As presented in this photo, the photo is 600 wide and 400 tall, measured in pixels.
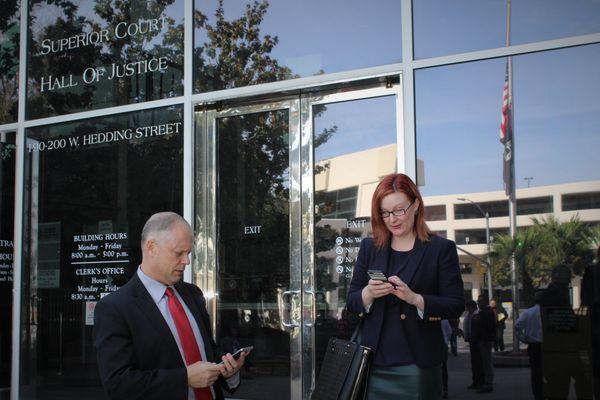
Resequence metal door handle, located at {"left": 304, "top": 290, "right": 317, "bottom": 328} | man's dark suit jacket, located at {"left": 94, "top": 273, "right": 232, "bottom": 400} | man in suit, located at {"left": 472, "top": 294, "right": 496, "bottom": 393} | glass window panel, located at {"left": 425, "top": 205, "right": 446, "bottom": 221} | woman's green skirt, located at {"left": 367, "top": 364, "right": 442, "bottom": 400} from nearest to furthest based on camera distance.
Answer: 1. man's dark suit jacket, located at {"left": 94, "top": 273, "right": 232, "bottom": 400}
2. woman's green skirt, located at {"left": 367, "top": 364, "right": 442, "bottom": 400}
3. man in suit, located at {"left": 472, "top": 294, "right": 496, "bottom": 393}
4. glass window panel, located at {"left": 425, "top": 205, "right": 446, "bottom": 221}
5. metal door handle, located at {"left": 304, "top": 290, "right": 317, "bottom": 328}

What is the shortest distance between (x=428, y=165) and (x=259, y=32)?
6.42ft

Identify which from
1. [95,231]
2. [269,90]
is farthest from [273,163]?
[95,231]

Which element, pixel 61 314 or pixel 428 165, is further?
pixel 61 314

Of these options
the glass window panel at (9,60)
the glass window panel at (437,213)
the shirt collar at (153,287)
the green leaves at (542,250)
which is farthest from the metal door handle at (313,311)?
the glass window panel at (9,60)

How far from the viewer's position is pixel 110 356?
2.63m

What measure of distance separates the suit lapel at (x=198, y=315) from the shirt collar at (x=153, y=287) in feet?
0.59

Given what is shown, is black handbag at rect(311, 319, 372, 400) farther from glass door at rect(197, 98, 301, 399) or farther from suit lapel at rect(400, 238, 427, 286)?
glass door at rect(197, 98, 301, 399)

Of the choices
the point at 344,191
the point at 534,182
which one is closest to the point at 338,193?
the point at 344,191

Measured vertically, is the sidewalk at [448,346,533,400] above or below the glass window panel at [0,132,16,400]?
below

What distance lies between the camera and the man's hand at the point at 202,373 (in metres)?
2.70

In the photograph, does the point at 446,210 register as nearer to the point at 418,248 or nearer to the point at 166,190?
the point at 418,248

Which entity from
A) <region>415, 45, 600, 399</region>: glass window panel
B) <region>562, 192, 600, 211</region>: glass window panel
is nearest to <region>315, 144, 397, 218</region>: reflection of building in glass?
<region>415, 45, 600, 399</region>: glass window panel

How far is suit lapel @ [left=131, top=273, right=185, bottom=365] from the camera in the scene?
109 inches

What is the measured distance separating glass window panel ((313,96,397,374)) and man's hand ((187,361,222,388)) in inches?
107
